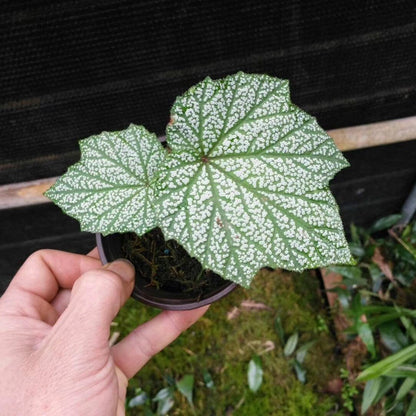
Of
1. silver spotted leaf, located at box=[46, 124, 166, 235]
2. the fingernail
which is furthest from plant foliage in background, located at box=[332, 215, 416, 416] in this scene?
silver spotted leaf, located at box=[46, 124, 166, 235]

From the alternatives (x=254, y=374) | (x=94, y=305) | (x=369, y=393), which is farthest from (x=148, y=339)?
(x=369, y=393)

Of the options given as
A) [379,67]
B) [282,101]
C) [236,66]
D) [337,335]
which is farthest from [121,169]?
[337,335]

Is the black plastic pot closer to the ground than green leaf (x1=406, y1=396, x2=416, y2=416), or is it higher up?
higher up

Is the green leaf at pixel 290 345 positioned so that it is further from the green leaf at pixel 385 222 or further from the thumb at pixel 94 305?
the thumb at pixel 94 305

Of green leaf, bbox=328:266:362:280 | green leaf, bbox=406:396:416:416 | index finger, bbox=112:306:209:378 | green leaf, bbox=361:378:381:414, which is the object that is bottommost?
green leaf, bbox=406:396:416:416

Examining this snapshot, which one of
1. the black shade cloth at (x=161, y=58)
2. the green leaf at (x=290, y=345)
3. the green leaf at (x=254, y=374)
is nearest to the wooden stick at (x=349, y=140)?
the black shade cloth at (x=161, y=58)

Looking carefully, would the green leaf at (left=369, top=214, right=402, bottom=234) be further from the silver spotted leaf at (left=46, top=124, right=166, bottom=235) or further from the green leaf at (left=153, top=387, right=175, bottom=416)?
the silver spotted leaf at (left=46, top=124, right=166, bottom=235)

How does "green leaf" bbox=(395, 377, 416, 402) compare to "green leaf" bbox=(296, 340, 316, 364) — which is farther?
"green leaf" bbox=(296, 340, 316, 364)

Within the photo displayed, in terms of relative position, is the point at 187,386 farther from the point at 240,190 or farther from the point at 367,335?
the point at 240,190
